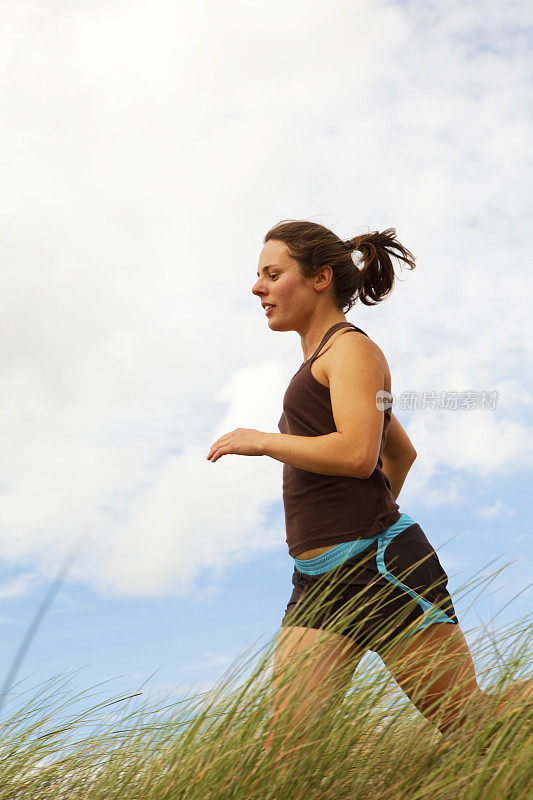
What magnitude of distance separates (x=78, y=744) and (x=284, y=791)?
1.25 metres

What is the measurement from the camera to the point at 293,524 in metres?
2.63

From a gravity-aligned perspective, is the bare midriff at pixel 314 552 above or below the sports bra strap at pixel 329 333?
below

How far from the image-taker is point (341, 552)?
98.7 inches

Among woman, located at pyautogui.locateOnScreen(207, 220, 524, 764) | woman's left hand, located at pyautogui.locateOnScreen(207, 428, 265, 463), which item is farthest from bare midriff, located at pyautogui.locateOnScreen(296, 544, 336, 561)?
woman's left hand, located at pyautogui.locateOnScreen(207, 428, 265, 463)

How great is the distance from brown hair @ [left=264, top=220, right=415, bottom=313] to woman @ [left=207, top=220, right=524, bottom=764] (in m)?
0.30

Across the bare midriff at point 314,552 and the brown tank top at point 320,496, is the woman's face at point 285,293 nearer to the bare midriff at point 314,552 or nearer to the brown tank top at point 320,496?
the brown tank top at point 320,496

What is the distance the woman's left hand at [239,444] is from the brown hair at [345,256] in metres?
0.74

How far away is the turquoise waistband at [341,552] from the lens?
98.5 inches

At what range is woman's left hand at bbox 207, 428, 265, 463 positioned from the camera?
2.40 metres

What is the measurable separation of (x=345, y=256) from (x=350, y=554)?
1.10 m

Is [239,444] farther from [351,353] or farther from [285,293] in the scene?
[285,293]

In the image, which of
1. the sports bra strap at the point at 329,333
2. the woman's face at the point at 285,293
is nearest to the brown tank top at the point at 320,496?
the sports bra strap at the point at 329,333

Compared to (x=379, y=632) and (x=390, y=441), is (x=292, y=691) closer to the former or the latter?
(x=379, y=632)

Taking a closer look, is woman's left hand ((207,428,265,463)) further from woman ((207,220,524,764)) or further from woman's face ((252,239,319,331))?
woman's face ((252,239,319,331))
